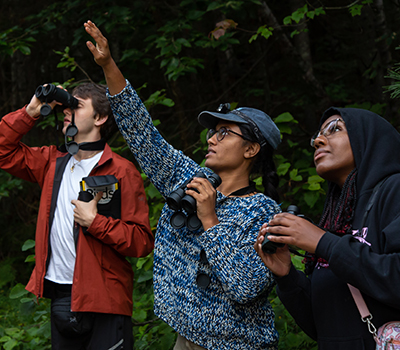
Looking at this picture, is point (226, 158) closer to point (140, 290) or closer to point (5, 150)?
point (5, 150)

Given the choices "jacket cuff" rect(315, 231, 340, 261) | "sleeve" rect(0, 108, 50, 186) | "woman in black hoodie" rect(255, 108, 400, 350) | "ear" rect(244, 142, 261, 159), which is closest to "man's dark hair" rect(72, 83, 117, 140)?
"sleeve" rect(0, 108, 50, 186)

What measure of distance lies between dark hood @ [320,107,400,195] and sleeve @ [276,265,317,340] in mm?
501

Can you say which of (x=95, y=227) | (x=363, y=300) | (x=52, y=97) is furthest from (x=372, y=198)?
(x=52, y=97)

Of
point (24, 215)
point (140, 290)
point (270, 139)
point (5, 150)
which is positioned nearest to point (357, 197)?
point (270, 139)

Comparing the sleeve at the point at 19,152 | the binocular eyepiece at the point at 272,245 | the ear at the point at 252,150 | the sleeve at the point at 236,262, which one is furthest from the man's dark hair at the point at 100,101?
the binocular eyepiece at the point at 272,245

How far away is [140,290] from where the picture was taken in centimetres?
546

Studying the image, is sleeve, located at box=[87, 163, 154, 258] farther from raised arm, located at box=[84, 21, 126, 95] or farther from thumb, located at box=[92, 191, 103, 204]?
raised arm, located at box=[84, 21, 126, 95]

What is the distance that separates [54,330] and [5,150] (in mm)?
1186

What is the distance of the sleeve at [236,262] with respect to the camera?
7.04ft

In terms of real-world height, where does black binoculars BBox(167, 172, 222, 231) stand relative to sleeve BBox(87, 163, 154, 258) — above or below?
above

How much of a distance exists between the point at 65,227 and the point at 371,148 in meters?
1.84

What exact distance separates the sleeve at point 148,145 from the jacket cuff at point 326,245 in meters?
1.02

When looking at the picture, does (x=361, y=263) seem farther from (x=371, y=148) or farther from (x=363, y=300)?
(x=371, y=148)

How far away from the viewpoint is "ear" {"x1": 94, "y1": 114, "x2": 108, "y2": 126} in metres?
3.11
